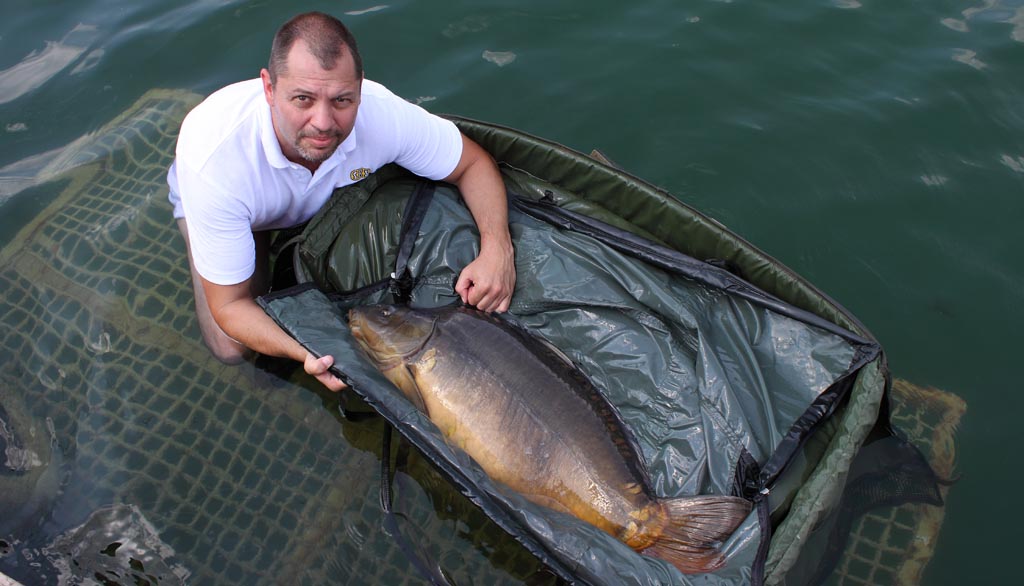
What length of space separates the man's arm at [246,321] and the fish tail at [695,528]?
1688 millimetres

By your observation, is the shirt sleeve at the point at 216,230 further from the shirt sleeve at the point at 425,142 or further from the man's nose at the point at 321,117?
the shirt sleeve at the point at 425,142

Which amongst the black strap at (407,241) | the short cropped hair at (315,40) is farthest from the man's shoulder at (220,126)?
the black strap at (407,241)

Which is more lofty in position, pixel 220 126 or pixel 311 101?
pixel 311 101

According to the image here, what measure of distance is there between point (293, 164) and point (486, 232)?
3.32 ft

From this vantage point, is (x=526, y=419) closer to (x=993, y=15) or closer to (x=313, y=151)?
(x=313, y=151)

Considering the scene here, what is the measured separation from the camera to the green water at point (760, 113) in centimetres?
416

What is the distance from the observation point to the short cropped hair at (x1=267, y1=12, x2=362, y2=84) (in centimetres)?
299

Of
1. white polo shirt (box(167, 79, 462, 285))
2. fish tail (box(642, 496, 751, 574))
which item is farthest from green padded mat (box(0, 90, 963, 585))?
white polo shirt (box(167, 79, 462, 285))

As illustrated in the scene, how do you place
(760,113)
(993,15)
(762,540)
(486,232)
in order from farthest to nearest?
1. (993,15)
2. (760,113)
3. (486,232)
4. (762,540)

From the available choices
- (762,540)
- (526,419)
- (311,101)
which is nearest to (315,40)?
(311,101)

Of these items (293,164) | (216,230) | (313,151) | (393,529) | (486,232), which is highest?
(313,151)

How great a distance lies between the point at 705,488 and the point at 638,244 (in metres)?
1.25

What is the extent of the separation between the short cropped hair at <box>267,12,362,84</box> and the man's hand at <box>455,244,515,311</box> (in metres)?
1.16

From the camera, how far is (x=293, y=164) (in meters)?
3.40
